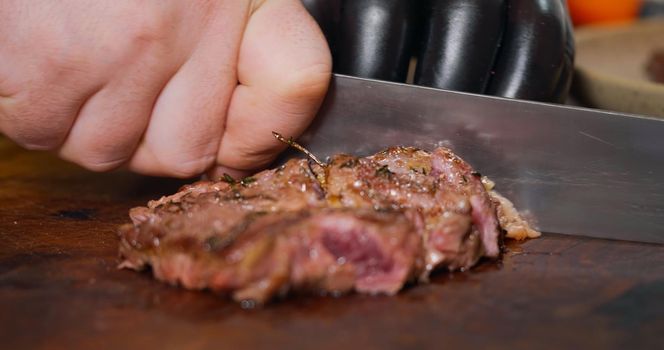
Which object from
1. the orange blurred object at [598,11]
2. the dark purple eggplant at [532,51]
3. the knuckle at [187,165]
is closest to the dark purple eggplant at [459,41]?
the dark purple eggplant at [532,51]

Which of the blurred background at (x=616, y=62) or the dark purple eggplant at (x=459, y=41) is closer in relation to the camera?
the dark purple eggplant at (x=459, y=41)

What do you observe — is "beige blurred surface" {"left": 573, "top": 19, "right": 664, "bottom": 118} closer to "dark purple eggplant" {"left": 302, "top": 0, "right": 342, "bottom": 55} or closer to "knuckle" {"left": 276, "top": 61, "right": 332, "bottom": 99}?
"dark purple eggplant" {"left": 302, "top": 0, "right": 342, "bottom": 55}

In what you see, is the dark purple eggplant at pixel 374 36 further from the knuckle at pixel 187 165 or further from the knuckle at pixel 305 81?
the knuckle at pixel 187 165

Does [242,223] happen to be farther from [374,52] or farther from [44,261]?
[374,52]

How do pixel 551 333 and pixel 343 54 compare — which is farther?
pixel 343 54

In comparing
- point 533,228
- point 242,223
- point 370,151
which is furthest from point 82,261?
point 533,228
